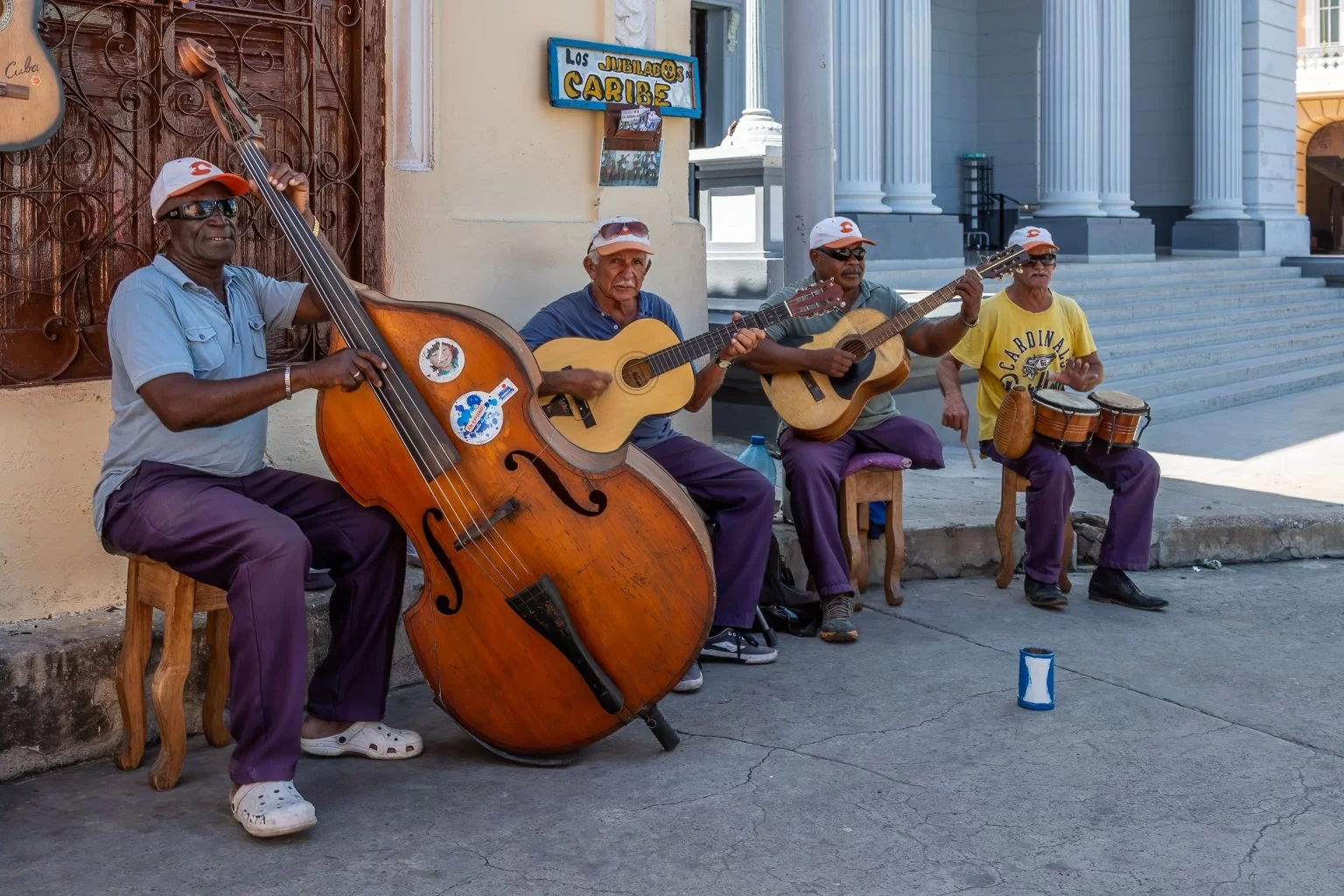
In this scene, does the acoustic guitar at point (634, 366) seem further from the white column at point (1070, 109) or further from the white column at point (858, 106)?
the white column at point (1070, 109)

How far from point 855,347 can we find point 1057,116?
10907 millimetres

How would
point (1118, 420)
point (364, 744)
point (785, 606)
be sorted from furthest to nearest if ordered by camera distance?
point (1118, 420)
point (785, 606)
point (364, 744)

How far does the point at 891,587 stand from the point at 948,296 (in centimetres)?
114

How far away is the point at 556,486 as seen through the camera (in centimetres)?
370

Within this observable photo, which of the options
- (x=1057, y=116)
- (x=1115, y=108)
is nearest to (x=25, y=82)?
(x=1057, y=116)

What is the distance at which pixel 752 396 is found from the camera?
8.02 m

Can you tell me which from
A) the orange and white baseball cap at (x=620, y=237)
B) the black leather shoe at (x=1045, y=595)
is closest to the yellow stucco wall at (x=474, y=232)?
the orange and white baseball cap at (x=620, y=237)

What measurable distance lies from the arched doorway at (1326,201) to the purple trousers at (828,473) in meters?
29.9

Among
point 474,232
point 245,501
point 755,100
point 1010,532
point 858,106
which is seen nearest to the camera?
point 245,501

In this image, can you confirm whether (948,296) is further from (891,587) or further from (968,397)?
(968,397)

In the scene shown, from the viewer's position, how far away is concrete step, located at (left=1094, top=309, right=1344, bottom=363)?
11742 mm

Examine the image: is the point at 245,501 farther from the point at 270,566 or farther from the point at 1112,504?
the point at 1112,504

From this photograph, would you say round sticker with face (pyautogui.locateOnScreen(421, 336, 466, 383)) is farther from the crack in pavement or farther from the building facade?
the building facade

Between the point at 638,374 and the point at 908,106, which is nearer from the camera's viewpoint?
the point at 638,374
